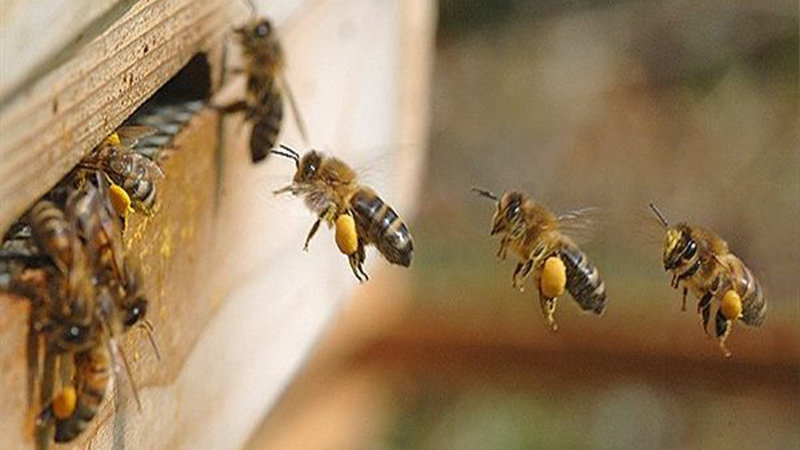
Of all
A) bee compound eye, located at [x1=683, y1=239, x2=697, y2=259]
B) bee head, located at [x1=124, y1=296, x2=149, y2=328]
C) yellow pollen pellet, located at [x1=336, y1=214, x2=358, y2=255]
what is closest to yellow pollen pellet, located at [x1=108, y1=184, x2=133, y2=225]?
bee head, located at [x1=124, y1=296, x2=149, y2=328]

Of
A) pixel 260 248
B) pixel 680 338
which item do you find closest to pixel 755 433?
pixel 680 338

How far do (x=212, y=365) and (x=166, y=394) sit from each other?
25 centimetres

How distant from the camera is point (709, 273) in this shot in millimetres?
2301

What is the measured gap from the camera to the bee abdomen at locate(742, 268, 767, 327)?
2.29m

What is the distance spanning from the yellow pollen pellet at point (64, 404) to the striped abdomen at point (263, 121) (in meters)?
0.86

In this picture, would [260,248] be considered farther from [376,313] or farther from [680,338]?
[680,338]

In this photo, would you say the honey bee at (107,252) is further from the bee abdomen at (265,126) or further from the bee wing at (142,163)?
the bee abdomen at (265,126)

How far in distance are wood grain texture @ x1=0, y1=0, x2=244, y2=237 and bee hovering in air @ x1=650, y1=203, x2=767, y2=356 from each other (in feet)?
2.60

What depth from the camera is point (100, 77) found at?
157cm

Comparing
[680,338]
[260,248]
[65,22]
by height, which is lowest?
[680,338]

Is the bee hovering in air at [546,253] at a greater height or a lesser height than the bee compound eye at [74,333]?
lesser

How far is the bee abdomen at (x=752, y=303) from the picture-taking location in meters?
2.29

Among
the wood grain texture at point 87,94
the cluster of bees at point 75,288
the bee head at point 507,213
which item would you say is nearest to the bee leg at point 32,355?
the cluster of bees at point 75,288

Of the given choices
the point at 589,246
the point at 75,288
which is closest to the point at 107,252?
the point at 75,288
